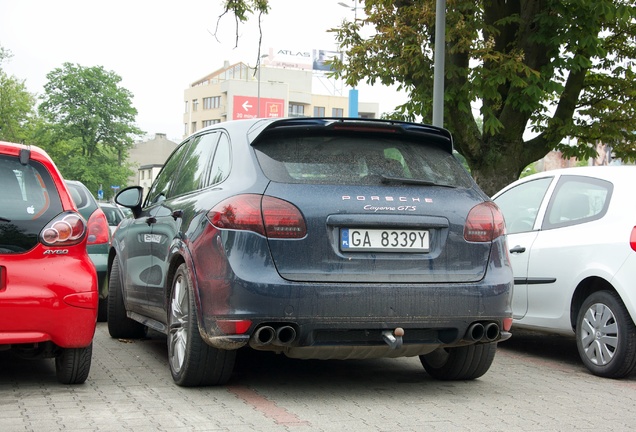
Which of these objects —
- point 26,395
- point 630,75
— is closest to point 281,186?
point 26,395

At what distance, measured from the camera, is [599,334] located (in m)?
7.20

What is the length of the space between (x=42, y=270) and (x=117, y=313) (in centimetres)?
290

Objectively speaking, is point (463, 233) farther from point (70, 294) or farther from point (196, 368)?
point (70, 294)

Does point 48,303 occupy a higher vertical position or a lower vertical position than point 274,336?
higher

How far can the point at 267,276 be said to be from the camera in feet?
18.0

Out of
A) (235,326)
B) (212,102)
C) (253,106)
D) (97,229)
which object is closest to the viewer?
(235,326)

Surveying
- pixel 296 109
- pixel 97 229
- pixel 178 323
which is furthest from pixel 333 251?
pixel 296 109

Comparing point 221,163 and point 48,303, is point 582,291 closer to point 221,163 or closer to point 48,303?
point 221,163

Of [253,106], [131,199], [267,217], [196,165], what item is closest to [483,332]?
[267,217]

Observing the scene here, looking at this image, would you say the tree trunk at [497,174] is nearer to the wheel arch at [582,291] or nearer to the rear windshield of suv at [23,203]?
the wheel arch at [582,291]

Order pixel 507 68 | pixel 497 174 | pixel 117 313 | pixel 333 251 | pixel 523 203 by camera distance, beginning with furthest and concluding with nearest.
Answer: pixel 497 174
pixel 507 68
pixel 523 203
pixel 117 313
pixel 333 251

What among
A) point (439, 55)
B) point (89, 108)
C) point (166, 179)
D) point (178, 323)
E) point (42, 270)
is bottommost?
point (178, 323)

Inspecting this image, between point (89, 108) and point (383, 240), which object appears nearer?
point (383, 240)

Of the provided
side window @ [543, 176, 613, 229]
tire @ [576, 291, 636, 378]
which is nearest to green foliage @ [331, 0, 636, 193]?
side window @ [543, 176, 613, 229]
